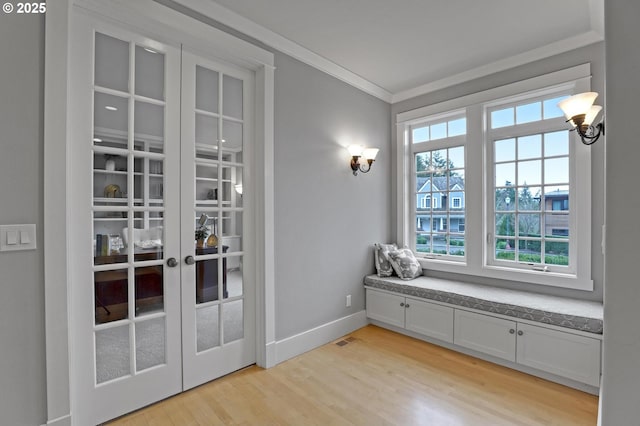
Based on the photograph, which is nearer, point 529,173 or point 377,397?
point 377,397

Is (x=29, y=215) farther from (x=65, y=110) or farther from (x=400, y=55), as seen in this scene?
(x=400, y=55)

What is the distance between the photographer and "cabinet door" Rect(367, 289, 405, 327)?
128 inches

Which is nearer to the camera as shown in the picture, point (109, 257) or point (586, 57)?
point (109, 257)

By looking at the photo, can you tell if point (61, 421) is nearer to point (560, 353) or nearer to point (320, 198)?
point (320, 198)

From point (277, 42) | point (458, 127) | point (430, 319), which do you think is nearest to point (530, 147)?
point (458, 127)

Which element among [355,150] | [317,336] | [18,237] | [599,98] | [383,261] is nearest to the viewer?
[18,237]

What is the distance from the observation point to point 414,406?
81.0 inches

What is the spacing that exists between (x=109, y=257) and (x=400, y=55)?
296 centimetres

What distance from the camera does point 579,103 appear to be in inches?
85.1

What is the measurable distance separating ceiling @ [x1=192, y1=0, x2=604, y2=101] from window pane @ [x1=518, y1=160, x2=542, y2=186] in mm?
979

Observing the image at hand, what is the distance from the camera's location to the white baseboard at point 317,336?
268cm

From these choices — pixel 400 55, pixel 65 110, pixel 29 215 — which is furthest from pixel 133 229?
pixel 400 55

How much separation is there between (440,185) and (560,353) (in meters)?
1.97

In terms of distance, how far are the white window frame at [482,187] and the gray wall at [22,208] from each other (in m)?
3.38
